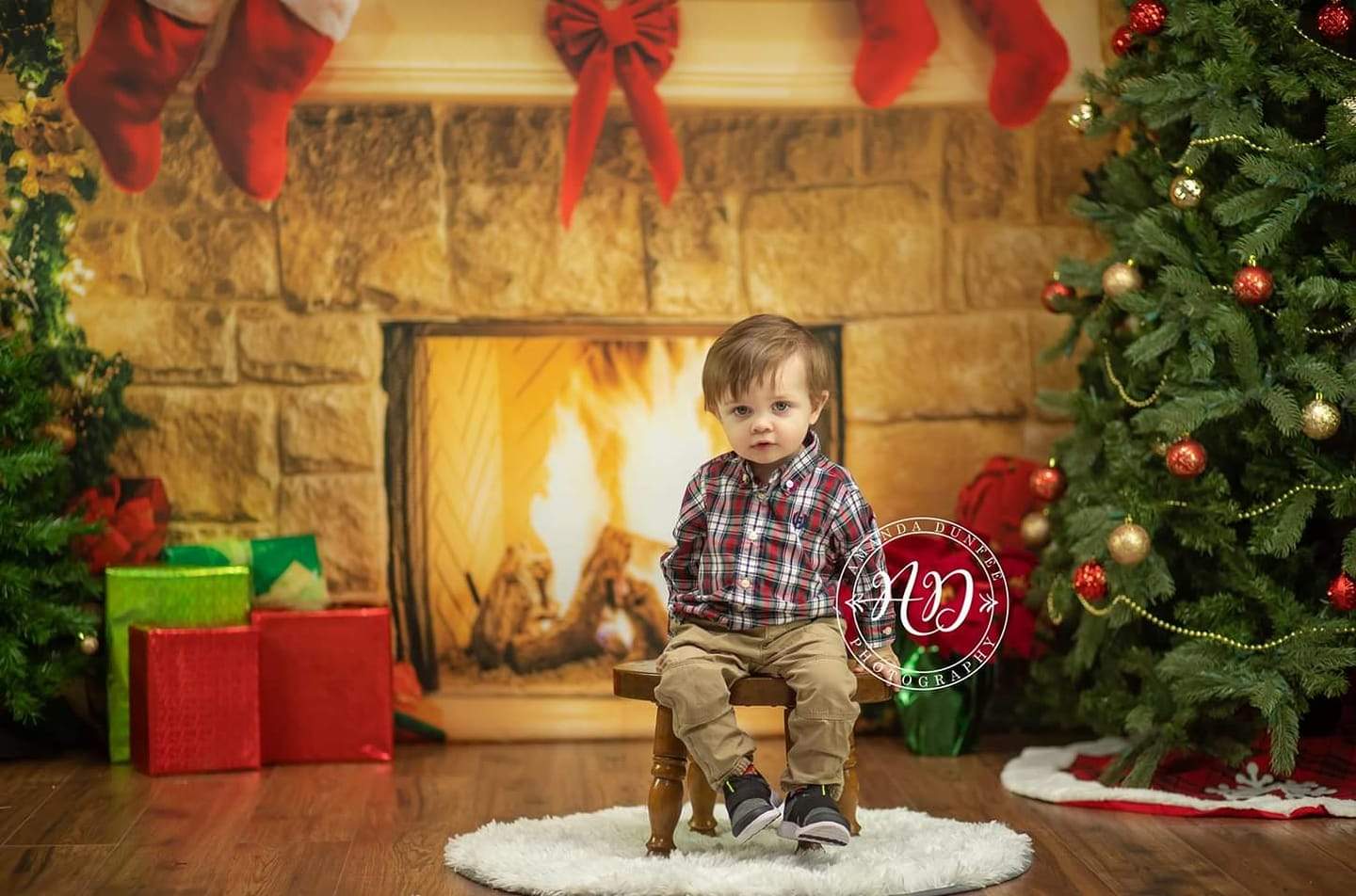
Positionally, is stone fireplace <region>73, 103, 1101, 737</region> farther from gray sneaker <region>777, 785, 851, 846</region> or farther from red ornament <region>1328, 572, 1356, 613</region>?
gray sneaker <region>777, 785, 851, 846</region>

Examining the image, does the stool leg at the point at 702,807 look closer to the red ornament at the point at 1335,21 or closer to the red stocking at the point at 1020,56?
the red ornament at the point at 1335,21

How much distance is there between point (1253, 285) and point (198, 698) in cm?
234

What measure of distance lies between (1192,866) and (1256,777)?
558 mm

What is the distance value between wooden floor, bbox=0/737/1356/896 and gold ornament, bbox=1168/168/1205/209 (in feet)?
3.85

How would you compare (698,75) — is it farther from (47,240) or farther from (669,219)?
(47,240)

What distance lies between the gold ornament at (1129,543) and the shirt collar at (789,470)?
2.30 feet

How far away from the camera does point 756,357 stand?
2561mm

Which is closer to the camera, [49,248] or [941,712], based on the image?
[941,712]

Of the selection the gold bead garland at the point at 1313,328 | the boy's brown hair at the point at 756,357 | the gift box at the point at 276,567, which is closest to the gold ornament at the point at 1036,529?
the gold bead garland at the point at 1313,328

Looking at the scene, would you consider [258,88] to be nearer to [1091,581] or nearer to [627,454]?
[627,454]

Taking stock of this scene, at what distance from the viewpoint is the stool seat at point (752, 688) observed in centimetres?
253

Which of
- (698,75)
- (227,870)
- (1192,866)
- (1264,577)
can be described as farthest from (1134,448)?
(227,870)

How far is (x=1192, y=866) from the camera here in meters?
2.55

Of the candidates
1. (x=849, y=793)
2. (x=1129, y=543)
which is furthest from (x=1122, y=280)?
(x=849, y=793)
